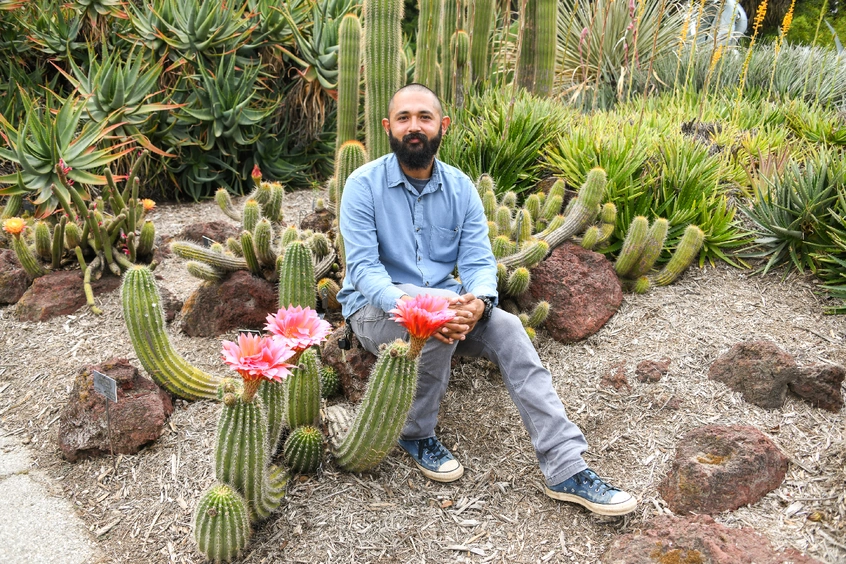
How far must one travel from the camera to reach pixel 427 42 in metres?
5.41

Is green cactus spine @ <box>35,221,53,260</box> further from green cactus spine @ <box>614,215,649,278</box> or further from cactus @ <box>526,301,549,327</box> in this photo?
green cactus spine @ <box>614,215,649,278</box>

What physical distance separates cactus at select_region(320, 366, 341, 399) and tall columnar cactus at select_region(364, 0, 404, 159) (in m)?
1.46

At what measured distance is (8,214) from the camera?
17.9ft

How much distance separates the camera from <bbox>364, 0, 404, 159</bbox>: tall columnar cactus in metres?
4.55

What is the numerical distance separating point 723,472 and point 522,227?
1.97 m

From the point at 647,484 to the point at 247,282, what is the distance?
2654 millimetres

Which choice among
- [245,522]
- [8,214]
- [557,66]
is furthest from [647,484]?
[557,66]

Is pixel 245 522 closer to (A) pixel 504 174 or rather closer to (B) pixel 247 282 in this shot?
(B) pixel 247 282

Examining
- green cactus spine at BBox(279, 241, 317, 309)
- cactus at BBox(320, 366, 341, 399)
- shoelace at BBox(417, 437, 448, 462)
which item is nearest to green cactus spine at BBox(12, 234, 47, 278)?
green cactus spine at BBox(279, 241, 317, 309)

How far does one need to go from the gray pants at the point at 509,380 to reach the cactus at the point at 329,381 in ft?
1.51

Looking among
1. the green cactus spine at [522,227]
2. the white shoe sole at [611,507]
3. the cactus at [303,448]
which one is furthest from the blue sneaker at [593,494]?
the green cactus spine at [522,227]

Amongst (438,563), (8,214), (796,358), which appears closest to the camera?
(438,563)

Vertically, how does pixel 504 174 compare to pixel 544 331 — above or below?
above

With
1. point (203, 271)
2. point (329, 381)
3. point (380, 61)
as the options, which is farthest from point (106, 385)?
point (380, 61)
